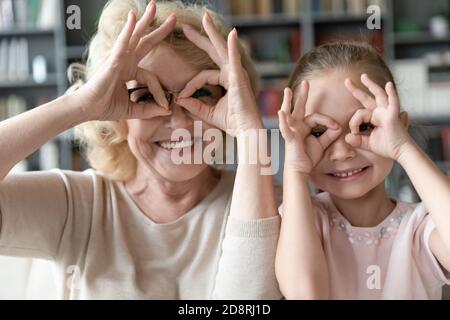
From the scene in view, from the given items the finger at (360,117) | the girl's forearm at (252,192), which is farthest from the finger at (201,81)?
the finger at (360,117)

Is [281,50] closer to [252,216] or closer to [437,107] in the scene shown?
[437,107]

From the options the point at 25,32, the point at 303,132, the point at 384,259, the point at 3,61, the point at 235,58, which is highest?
the point at 25,32

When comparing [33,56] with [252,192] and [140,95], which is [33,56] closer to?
[140,95]

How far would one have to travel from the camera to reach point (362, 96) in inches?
35.2

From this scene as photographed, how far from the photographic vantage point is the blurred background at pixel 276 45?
393 cm

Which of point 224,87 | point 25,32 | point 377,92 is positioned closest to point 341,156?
point 377,92

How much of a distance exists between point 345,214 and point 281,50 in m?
3.16

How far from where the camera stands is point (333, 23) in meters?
4.11

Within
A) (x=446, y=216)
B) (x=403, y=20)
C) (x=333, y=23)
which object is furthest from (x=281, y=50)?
(x=446, y=216)

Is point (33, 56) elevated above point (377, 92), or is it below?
above

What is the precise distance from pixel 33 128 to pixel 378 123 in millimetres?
483

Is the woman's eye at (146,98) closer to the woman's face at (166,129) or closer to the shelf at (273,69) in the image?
the woman's face at (166,129)

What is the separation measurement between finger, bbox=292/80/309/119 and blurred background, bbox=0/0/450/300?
115 inches

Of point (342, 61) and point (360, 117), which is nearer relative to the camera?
point (360, 117)
